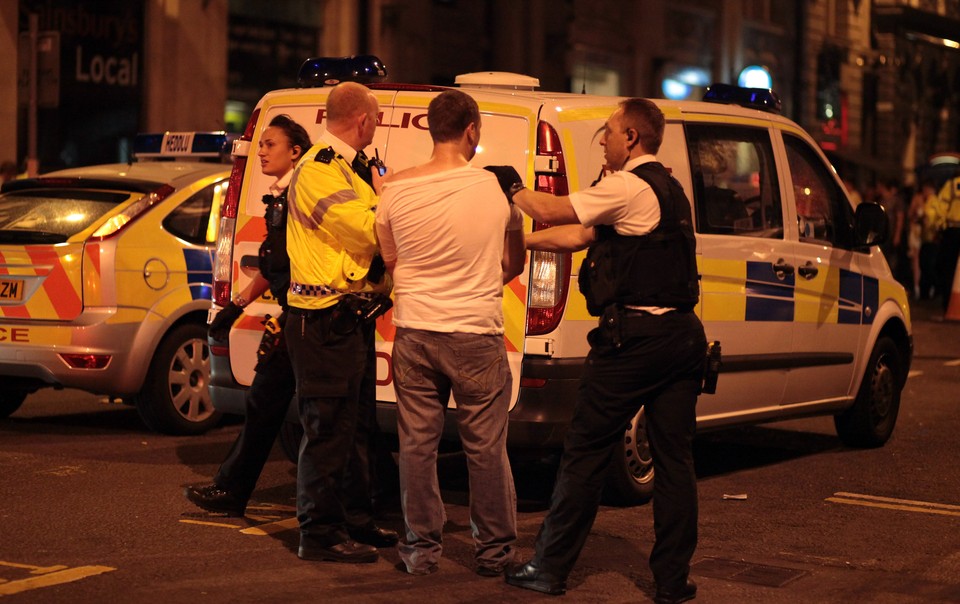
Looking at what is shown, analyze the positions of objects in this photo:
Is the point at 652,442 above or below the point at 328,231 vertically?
below

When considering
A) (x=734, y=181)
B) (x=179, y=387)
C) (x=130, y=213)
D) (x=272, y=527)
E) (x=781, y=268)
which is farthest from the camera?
(x=179, y=387)

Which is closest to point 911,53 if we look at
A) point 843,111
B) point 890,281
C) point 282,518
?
point 843,111

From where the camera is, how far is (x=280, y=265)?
6.33 metres

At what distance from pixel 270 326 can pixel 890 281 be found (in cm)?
434

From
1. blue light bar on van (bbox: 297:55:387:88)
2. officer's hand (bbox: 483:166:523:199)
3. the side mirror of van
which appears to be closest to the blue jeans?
officer's hand (bbox: 483:166:523:199)

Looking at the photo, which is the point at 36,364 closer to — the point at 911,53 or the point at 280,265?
the point at 280,265

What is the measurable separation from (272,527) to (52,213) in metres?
3.33

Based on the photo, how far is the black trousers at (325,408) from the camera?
19.6 feet

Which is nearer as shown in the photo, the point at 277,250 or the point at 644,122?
the point at 644,122

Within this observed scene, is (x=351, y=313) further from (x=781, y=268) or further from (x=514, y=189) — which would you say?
(x=781, y=268)

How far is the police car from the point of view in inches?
351

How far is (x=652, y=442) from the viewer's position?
5.64 metres

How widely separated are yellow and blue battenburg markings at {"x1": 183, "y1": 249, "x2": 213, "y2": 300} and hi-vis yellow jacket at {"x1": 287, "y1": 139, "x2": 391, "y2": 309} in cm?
347

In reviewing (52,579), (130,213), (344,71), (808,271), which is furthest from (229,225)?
(808,271)
